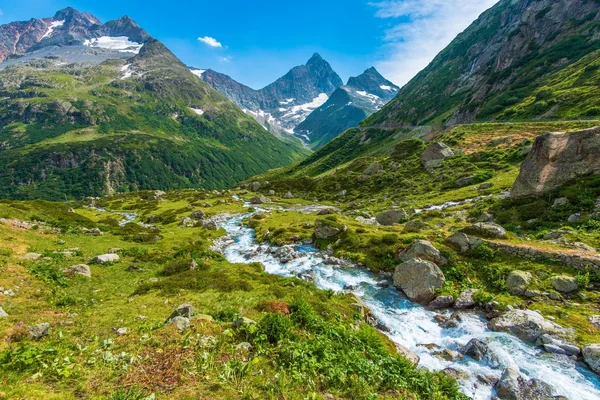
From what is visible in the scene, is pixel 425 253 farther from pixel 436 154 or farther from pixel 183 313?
pixel 436 154

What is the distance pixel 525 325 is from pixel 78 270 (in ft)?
112

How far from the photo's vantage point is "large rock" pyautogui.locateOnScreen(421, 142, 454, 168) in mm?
85181

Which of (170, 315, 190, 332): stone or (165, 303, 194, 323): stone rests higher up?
(170, 315, 190, 332): stone

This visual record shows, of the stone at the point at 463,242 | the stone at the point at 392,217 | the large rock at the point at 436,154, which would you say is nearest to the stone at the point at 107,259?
the stone at the point at 463,242

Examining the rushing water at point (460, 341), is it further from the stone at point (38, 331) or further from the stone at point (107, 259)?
the stone at point (38, 331)

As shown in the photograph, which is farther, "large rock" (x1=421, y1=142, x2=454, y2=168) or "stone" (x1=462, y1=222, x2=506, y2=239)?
"large rock" (x1=421, y1=142, x2=454, y2=168)

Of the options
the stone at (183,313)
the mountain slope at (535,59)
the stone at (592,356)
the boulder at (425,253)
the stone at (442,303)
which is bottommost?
the stone at (442,303)

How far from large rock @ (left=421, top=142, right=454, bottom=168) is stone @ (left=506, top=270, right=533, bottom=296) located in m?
66.9

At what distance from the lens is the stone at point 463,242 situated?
28469 millimetres

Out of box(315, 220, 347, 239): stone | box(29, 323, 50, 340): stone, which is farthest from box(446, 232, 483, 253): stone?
box(29, 323, 50, 340): stone

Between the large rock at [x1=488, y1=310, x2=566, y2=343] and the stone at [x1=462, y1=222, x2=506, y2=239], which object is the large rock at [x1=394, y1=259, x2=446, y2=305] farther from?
the stone at [x1=462, y1=222, x2=506, y2=239]

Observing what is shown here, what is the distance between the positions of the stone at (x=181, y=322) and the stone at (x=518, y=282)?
24.2 meters

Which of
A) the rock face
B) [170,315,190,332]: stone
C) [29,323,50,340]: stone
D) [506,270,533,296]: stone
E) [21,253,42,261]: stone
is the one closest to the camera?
[29,323,50,340]: stone

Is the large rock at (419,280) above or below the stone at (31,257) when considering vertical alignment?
below
